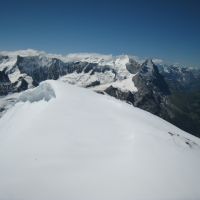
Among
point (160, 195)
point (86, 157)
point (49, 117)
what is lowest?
point (160, 195)

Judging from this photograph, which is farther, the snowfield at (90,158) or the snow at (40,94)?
the snow at (40,94)

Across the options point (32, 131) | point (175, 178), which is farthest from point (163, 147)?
point (32, 131)

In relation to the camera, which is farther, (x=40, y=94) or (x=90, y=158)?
(x=40, y=94)

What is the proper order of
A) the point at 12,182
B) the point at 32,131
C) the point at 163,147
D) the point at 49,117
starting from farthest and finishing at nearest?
the point at 49,117, the point at 32,131, the point at 163,147, the point at 12,182

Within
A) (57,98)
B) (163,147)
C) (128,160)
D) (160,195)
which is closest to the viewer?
(160,195)

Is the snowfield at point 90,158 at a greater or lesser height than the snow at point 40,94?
lesser

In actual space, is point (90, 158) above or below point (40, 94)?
below

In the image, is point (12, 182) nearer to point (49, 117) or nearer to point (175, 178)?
point (49, 117)

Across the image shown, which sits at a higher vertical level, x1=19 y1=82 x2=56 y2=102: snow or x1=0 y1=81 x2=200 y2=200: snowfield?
x1=19 y1=82 x2=56 y2=102: snow
